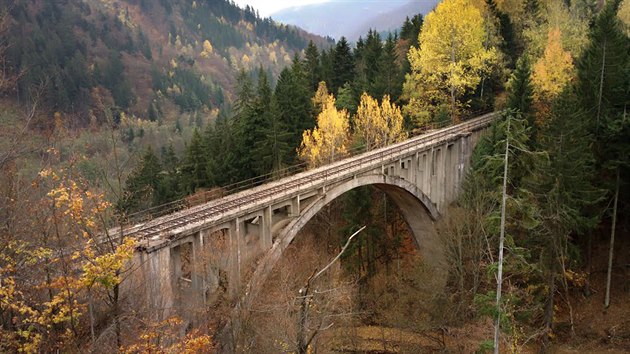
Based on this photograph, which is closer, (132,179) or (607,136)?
(607,136)

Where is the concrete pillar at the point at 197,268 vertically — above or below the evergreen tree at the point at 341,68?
below

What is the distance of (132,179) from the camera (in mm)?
56000

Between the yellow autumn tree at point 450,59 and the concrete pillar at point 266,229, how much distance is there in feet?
83.9

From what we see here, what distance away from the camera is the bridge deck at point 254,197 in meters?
18.3

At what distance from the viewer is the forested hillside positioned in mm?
10906

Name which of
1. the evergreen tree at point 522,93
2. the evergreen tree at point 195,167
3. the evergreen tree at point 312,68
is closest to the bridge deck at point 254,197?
the evergreen tree at point 522,93

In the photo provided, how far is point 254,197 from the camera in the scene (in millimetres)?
22578

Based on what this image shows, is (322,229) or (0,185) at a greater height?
(0,185)

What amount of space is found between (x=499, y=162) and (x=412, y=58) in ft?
110

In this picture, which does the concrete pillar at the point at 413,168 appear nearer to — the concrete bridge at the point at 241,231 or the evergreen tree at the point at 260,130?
the concrete bridge at the point at 241,231

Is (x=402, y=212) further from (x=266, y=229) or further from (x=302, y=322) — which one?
(x=302, y=322)

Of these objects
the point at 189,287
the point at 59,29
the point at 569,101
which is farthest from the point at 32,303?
the point at 59,29

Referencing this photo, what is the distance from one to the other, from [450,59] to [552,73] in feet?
28.7

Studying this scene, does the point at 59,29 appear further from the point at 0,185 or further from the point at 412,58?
the point at 0,185
